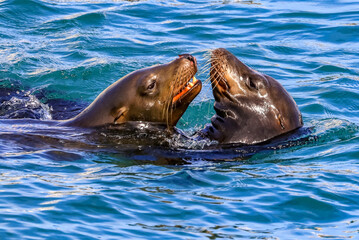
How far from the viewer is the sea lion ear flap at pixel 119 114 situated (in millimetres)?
8516

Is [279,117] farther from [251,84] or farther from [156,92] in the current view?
[156,92]

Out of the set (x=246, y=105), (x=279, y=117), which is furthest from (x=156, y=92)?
(x=279, y=117)

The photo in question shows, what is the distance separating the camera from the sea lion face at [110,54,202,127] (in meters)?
8.41

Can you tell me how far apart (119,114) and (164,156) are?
36.7 inches

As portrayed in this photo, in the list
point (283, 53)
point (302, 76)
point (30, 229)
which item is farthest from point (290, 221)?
point (283, 53)

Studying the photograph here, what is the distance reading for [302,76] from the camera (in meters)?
12.9

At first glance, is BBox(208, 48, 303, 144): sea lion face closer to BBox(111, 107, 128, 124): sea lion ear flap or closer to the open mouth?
the open mouth

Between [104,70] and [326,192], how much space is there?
667 cm

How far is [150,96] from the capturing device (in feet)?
27.9

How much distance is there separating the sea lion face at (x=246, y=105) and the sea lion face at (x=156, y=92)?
41 centimetres

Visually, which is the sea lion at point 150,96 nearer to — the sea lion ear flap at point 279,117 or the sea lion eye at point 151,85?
the sea lion eye at point 151,85

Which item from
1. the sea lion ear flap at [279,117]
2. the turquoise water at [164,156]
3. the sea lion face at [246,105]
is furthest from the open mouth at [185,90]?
the sea lion ear flap at [279,117]

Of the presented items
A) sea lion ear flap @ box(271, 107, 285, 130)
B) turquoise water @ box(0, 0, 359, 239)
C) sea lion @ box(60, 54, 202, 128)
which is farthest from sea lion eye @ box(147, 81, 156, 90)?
sea lion ear flap @ box(271, 107, 285, 130)

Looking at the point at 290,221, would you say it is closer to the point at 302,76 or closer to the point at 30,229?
the point at 30,229
